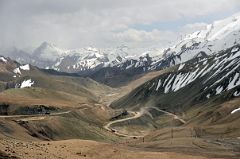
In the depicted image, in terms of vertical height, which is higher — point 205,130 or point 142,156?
point 205,130

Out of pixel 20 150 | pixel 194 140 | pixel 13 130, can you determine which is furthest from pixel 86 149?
pixel 13 130

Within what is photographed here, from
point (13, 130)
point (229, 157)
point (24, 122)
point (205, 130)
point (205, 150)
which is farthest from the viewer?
point (205, 130)

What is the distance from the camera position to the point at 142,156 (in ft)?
314

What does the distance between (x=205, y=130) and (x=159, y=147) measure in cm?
7310

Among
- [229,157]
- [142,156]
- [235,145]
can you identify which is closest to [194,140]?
[235,145]

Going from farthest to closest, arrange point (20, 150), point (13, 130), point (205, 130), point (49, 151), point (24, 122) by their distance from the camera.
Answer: point (205, 130) < point (24, 122) < point (13, 130) < point (49, 151) < point (20, 150)

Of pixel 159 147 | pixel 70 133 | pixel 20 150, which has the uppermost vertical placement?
pixel 70 133

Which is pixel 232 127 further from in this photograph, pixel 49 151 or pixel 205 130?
pixel 49 151

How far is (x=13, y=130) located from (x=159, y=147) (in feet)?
162

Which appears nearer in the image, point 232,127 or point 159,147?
point 159,147

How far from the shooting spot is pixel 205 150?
120 meters

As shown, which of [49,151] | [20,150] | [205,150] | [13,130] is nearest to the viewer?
[20,150]

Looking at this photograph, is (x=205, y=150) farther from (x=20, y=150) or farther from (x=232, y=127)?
(x=232, y=127)

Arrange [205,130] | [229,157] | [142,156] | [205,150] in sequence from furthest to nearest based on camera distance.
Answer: [205,130] → [205,150] → [229,157] → [142,156]
